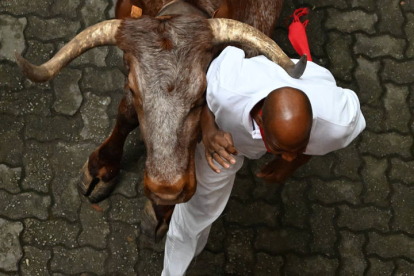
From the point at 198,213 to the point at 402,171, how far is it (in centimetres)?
218

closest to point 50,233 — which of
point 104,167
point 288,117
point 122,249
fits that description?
point 122,249

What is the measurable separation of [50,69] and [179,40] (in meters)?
0.76

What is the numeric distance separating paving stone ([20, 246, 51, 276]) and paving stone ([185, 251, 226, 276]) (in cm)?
123

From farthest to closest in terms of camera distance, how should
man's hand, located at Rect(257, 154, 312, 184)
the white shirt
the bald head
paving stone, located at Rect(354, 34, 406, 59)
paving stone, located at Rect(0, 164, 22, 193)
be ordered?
paving stone, located at Rect(354, 34, 406, 59) → paving stone, located at Rect(0, 164, 22, 193) → man's hand, located at Rect(257, 154, 312, 184) → the white shirt → the bald head

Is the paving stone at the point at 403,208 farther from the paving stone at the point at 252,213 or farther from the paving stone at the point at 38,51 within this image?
the paving stone at the point at 38,51

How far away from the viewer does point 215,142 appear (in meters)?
2.56

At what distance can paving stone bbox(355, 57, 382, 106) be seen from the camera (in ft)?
14.9

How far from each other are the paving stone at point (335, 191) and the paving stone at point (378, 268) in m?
0.54

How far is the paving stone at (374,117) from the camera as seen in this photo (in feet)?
14.8

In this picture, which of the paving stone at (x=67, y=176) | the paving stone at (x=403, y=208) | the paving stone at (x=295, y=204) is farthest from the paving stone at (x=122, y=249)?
the paving stone at (x=403, y=208)

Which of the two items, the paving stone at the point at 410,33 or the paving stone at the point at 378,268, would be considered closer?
the paving stone at the point at 378,268

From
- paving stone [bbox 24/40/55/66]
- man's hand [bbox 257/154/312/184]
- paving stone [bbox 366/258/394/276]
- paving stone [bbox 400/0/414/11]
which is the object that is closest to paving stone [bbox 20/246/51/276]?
paving stone [bbox 24/40/55/66]

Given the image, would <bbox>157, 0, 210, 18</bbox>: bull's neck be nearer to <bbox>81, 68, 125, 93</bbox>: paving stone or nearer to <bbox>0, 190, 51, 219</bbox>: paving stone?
<bbox>81, 68, 125, 93</bbox>: paving stone

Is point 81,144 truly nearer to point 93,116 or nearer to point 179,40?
point 93,116
